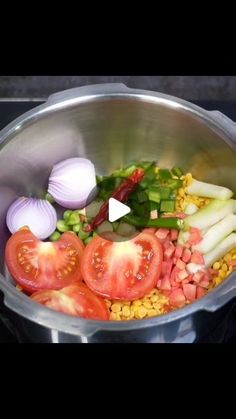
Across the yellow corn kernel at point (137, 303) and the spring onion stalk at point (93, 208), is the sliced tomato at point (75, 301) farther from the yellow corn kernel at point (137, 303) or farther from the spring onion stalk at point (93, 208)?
the spring onion stalk at point (93, 208)

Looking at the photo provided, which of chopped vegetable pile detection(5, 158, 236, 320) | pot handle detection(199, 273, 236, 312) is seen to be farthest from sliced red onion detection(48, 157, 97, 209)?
pot handle detection(199, 273, 236, 312)

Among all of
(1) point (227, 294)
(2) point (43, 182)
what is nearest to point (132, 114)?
(2) point (43, 182)

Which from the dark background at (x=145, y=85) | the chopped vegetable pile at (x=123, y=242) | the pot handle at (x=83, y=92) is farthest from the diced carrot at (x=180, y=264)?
the dark background at (x=145, y=85)

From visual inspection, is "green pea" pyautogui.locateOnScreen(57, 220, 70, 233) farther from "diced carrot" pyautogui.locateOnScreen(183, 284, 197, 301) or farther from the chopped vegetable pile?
"diced carrot" pyautogui.locateOnScreen(183, 284, 197, 301)

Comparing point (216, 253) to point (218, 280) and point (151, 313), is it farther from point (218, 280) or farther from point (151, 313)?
point (151, 313)

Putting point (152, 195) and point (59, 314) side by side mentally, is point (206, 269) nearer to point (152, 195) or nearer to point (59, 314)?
point (152, 195)

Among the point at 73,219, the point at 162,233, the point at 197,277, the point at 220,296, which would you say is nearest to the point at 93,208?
the point at 73,219
